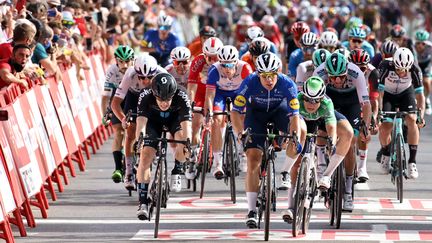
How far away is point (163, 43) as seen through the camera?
2733 cm

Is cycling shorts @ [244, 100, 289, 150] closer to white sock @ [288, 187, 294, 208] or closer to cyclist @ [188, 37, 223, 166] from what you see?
white sock @ [288, 187, 294, 208]

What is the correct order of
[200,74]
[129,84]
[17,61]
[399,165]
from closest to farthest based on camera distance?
[17,61], [129,84], [399,165], [200,74]

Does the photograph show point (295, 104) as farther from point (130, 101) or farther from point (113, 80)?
point (113, 80)

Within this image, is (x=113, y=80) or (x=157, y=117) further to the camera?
(x=113, y=80)

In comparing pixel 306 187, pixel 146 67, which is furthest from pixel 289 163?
pixel 146 67

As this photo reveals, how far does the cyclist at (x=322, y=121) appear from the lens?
51.1 feet

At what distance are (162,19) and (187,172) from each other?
817 centimetres

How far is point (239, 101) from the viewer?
16031 millimetres

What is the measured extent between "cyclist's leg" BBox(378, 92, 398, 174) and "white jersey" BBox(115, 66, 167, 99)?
351 cm

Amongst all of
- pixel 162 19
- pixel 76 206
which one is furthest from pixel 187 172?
pixel 162 19

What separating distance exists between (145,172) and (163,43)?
446 inches

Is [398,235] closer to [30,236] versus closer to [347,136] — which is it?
[347,136]

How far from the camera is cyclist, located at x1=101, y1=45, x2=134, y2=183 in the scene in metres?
19.0

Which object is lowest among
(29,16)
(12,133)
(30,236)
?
(30,236)
